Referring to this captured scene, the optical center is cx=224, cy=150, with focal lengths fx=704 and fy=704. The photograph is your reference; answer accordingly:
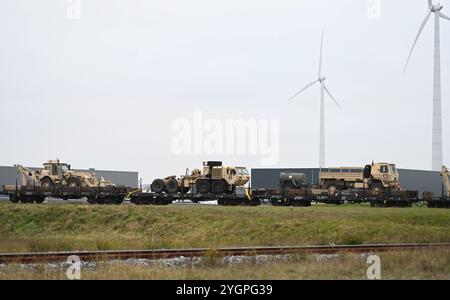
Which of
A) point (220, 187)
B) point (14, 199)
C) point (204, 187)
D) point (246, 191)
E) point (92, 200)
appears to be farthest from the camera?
point (14, 199)

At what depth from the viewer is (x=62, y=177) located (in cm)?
5491

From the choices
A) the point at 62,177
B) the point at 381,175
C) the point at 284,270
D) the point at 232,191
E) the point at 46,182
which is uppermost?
the point at 381,175

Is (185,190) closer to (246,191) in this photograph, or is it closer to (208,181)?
(208,181)

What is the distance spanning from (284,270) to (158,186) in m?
33.6

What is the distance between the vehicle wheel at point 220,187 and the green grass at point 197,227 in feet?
24.1

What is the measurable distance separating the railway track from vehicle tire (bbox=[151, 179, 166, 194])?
28.4m

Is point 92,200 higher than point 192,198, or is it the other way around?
point 192,198

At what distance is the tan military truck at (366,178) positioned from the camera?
52566 mm

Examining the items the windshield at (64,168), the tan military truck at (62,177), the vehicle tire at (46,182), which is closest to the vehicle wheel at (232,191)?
the tan military truck at (62,177)

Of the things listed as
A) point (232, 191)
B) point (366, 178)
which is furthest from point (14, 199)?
point (366, 178)

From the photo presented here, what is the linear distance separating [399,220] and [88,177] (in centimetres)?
2770

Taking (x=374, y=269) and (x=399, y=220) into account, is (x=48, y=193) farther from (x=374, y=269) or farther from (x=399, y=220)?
(x=374, y=269)

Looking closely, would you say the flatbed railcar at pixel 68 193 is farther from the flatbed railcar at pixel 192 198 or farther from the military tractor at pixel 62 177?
the flatbed railcar at pixel 192 198

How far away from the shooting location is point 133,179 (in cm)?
8631
